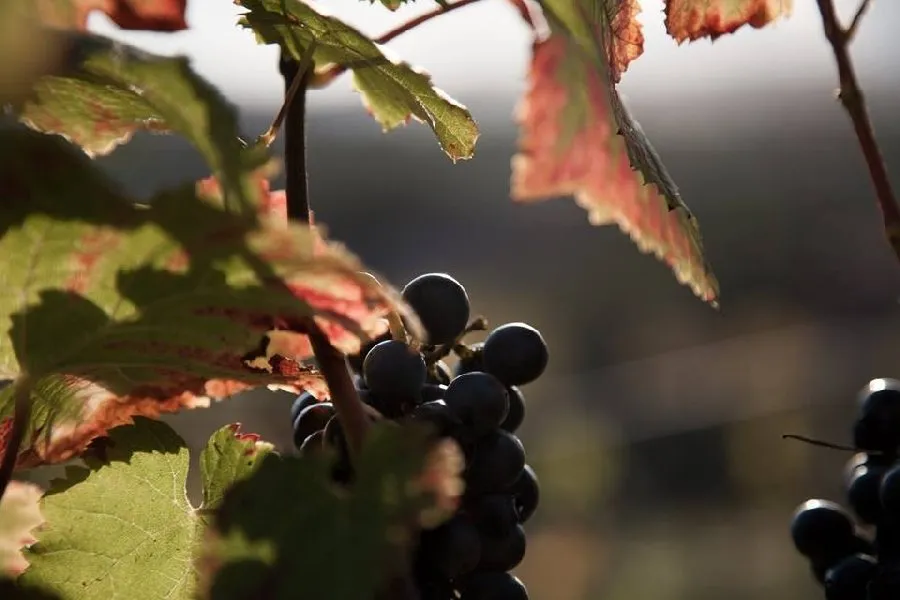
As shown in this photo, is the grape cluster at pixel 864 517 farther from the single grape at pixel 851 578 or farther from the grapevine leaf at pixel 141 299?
the grapevine leaf at pixel 141 299

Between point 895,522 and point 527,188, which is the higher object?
point 527,188

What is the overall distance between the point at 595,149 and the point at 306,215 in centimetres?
9

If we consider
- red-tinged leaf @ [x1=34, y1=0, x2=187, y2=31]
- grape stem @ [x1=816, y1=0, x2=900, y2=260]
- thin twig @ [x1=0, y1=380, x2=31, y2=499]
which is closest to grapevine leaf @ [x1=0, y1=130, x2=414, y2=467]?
thin twig @ [x1=0, y1=380, x2=31, y2=499]

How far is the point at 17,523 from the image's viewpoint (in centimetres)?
42

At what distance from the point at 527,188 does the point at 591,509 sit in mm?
5857

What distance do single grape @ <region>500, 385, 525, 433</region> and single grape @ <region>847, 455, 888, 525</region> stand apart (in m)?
0.18

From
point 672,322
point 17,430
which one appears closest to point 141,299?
point 17,430

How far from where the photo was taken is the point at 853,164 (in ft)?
34.0

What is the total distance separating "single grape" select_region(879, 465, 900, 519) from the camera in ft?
1.81

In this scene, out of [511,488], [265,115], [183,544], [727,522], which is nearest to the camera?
[183,544]

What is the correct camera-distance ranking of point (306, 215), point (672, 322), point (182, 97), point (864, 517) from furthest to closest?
point (672, 322)
point (864, 517)
point (306, 215)
point (182, 97)

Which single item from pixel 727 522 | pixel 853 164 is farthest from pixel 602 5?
pixel 853 164

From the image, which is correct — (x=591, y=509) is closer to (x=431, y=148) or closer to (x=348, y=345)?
(x=348, y=345)

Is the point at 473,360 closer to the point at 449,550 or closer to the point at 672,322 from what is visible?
the point at 449,550
